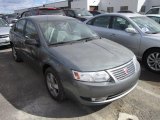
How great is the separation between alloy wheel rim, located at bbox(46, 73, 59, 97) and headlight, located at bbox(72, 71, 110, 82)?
2.35 feet

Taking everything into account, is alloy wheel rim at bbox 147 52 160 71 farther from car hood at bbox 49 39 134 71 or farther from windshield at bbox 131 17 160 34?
car hood at bbox 49 39 134 71

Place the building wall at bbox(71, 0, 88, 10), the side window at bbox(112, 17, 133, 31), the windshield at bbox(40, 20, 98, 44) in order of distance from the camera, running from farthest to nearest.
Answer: the building wall at bbox(71, 0, 88, 10), the side window at bbox(112, 17, 133, 31), the windshield at bbox(40, 20, 98, 44)

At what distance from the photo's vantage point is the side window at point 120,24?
5728mm

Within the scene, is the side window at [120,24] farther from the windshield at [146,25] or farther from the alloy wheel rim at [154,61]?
the alloy wheel rim at [154,61]

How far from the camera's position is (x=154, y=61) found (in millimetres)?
5051

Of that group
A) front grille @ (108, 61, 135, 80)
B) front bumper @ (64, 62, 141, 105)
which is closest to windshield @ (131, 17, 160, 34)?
front grille @ (108, 61, 135, 80)

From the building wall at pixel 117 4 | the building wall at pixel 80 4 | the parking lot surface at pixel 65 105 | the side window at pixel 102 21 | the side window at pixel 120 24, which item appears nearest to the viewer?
the parking lot surface at pixel 65 105

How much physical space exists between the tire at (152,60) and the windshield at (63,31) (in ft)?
5.41

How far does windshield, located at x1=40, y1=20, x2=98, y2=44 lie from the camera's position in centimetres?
404

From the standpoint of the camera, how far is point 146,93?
4055mm

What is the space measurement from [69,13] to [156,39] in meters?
11.0

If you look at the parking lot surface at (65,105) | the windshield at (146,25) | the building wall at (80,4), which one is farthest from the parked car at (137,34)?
the building wall at (80,4)

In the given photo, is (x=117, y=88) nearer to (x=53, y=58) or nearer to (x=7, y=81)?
(x=53, y=58)

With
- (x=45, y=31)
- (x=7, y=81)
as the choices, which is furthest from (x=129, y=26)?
(x=7, y=81)
